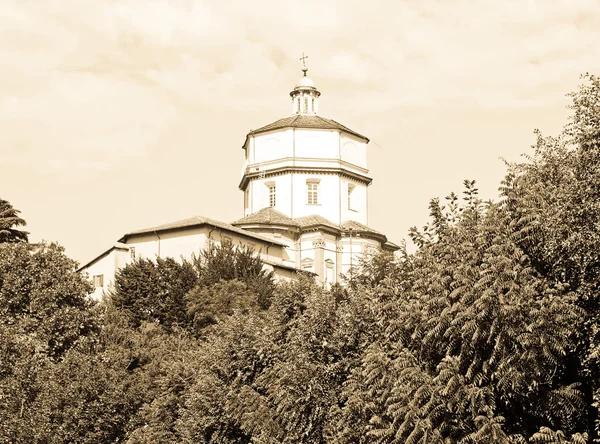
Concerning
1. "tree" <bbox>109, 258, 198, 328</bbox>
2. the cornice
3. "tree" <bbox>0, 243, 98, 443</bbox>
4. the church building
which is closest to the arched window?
the church building

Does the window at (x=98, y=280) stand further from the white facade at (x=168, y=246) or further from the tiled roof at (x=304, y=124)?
the tiled roof at (x=304, y=124)

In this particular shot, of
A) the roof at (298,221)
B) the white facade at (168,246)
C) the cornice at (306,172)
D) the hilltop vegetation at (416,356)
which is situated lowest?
the hilltop vegetation at (416,356)

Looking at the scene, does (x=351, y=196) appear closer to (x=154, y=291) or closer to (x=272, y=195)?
(x=272, y=195)

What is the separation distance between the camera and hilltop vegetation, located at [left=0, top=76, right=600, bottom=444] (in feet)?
54.1

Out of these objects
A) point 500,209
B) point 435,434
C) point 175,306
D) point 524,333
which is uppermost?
point 175,306

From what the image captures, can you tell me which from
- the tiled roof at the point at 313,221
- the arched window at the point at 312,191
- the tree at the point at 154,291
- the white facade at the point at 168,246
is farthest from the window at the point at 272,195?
the tree at the point at 154,291

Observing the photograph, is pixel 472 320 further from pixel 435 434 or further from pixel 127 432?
pixel 127 432

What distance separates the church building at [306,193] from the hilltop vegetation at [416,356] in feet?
103

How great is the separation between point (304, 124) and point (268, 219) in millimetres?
8704

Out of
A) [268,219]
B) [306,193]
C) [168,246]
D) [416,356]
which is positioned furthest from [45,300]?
[306,193]

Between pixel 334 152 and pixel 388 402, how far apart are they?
56.0m

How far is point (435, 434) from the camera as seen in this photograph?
16.7 metres

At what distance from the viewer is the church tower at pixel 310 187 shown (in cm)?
6925

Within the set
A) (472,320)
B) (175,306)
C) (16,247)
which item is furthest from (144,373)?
(472,320)
